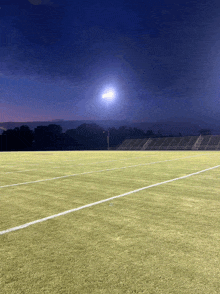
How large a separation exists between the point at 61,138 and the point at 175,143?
3927 centimetres

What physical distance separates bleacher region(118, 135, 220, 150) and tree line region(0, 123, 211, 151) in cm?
161

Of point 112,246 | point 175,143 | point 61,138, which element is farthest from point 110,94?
point 112,246

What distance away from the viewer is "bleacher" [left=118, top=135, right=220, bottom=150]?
139ft

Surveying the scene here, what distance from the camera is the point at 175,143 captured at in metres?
46.5

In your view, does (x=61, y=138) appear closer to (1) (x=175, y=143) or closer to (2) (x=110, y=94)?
(2) (x=110, y=94)

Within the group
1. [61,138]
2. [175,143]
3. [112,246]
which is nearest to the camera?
[112,246]

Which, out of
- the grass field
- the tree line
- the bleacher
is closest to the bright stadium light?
the tree line

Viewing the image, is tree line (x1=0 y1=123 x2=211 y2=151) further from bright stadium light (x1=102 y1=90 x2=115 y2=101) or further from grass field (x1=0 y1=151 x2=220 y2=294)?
grass field (x1=0 y1=151 x2=220 y2=294)

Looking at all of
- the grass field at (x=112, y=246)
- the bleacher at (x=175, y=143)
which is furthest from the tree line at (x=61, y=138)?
the grass field at (x=112, y=246)

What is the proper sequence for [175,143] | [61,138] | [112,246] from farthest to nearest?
1. [61,138]
2. [175,143]
3. [112,246]

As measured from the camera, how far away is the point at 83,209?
4.15m

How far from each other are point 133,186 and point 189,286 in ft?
14.4

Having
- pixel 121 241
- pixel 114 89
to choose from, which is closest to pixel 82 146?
pixel 114 89

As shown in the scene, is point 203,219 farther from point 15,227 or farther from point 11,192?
point 11,192
